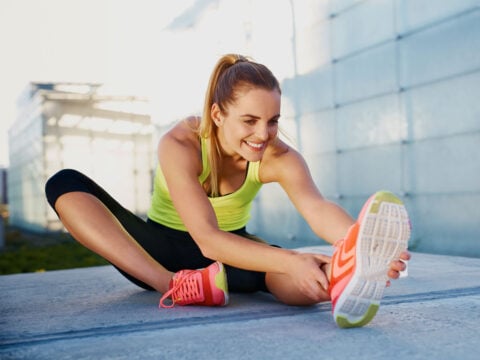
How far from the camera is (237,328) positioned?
5.55ft

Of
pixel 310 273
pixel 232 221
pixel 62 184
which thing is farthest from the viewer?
pixel 232 221

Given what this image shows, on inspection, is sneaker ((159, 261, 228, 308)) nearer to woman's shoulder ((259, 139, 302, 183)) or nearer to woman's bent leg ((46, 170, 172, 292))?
woman's bent leg ((46, 170, 172, 292))

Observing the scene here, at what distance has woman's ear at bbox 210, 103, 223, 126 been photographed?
2.01m

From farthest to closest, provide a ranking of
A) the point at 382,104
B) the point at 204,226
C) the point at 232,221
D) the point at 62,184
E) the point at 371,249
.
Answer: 1. the point at 382,104
2. the point at 232,221
3. the point at 62,184
4. the point at 204,226
5. the point at 371,249

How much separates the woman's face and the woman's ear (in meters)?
0.04

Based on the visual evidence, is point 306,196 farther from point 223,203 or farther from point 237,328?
point 237,328

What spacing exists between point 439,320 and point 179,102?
23.3 ft

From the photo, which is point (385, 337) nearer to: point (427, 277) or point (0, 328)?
point (0, 328)

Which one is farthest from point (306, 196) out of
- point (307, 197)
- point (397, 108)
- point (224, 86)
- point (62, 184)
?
point (397, 108)

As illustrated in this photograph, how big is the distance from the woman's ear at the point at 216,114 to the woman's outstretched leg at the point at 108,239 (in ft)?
1.65

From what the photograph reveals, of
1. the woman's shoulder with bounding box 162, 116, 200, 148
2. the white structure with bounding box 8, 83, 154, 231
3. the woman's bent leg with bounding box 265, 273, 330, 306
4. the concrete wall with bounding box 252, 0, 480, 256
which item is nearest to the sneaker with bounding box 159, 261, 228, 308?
the woman's bent leg with bounding box 265, 273, 330, 306

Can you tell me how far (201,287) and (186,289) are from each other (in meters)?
0.06

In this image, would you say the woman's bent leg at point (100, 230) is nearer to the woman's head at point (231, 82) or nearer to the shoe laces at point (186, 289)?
the shoe laces at point (186, 289)

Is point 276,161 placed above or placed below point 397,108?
below
